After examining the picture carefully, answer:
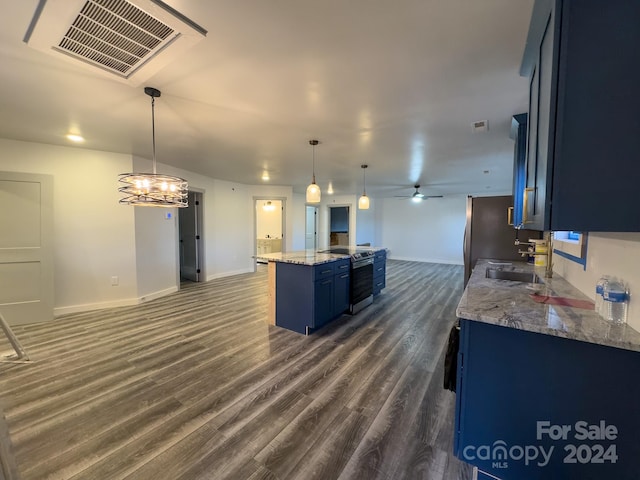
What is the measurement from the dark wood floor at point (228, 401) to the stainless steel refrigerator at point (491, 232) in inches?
53.5

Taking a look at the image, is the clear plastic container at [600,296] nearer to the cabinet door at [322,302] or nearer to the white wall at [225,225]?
the cabinet door at [322,302]

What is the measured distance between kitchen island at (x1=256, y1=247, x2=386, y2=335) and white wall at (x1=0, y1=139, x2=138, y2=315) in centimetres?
245

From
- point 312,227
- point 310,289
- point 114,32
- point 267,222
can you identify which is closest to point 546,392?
point 310,289

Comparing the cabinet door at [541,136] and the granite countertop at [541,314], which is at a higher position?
the cabinet door at [541,136]

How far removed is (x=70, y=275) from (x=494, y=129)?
5.92 meters

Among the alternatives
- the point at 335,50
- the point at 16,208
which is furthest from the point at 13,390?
the point at 335,50

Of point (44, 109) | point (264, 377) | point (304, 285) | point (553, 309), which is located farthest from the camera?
point (304, 285)

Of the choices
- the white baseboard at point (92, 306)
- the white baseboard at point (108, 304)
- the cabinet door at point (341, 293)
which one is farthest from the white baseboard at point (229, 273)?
the cabinet door at point (341, 293)

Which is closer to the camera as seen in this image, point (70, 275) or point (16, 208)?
point (16, 208)

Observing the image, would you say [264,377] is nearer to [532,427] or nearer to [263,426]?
[263,426]

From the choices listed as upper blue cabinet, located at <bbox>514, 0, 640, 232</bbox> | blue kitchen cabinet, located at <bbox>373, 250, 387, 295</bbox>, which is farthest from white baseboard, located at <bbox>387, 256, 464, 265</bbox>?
upper blue cabinet, located at <bbox>514, 0, 640, 232</bbox>

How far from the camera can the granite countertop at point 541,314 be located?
1124 mm

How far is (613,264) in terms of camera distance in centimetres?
142

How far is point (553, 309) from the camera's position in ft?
4.86
